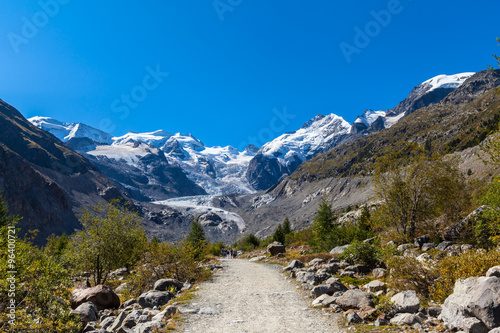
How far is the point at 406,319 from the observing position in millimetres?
8742

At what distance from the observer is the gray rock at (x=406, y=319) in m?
8.60

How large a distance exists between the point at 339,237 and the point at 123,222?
27.2 m

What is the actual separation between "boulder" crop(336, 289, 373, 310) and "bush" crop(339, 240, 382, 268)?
7.80 meters

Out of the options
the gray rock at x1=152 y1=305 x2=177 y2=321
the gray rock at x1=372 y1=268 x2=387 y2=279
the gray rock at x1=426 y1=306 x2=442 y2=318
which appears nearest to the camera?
the gray rock at x1=426 y1=306 x2=442 y2=318

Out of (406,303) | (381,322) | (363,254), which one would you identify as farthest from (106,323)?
(363,254)

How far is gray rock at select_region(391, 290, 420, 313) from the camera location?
933 cm

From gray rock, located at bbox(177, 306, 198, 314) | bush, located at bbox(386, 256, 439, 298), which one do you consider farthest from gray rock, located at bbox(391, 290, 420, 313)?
gray rock, located at bbox(177, 306, 198, 314)

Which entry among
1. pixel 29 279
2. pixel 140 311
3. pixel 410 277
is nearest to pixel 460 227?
pixel 410 277

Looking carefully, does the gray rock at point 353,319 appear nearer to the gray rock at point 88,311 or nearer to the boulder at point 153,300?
the boulder at point 153,300

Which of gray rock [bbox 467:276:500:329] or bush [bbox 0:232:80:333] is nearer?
gray rock [bbox 467:276:500:329]

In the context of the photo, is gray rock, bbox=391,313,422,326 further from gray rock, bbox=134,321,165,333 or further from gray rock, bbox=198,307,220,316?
gray rock, bbox=134,321,165,333

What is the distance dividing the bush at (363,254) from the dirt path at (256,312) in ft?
17.9

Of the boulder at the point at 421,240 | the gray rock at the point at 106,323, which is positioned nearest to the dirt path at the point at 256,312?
the gray rock at the point at 106,323

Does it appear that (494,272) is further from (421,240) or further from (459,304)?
(421,240)
